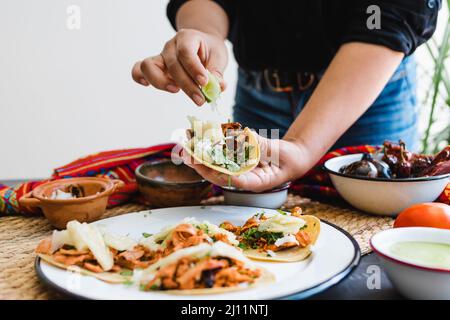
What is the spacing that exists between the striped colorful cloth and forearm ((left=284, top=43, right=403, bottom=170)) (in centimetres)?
13

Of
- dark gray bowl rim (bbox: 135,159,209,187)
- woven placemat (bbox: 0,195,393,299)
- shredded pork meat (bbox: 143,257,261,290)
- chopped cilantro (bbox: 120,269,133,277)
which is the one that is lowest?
woven placemat (bbox: 0,195,393,299)

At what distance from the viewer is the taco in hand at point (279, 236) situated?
4.36 ft

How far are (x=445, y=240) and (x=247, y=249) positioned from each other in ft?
1.67

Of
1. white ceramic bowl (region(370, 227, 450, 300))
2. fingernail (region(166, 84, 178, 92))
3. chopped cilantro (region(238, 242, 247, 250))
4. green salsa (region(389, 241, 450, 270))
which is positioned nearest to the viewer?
white ceramic bowl (region(370, 227, 450, 300))

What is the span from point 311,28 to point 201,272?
1.48m

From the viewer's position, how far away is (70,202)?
5.18 feet

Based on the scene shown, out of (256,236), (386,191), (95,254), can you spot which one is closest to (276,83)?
(386,191)

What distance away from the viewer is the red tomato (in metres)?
1.42

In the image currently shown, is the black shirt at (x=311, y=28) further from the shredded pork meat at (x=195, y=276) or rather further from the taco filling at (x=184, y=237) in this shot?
the shredded pork meat at (x=195, y=276)

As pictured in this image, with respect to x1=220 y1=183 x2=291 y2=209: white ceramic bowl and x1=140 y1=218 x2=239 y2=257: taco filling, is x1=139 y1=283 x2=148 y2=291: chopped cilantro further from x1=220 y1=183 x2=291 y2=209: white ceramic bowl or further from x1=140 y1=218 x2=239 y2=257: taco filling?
x1=220 y1=183 x2=291 y2=209: white ceramic bowl

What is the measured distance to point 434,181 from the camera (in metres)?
1.63

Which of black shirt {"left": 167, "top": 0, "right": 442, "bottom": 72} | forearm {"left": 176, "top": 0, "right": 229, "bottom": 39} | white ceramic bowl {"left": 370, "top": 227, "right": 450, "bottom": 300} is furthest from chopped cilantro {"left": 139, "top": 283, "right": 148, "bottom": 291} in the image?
forearm {"left": 176, "top": 0, "right": 229, "bottom": 39}

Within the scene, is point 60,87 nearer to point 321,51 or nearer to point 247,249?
point 321,51

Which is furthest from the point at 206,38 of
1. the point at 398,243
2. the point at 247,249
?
the point at 398,243
